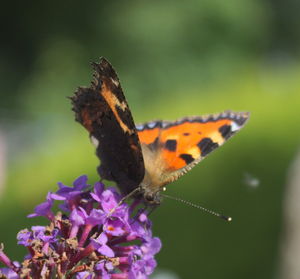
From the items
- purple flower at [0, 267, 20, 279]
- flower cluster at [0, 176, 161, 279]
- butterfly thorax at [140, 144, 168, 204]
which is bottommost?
purple flower at [0, 267, 20, 279]

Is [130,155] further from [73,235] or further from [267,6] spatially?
[267,6]

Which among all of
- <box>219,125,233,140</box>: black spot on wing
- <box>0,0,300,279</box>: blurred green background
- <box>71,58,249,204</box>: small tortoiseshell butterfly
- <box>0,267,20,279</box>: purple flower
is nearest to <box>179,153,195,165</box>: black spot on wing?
<box>71,58,249,204</box>: small tortoiseshell butterfly

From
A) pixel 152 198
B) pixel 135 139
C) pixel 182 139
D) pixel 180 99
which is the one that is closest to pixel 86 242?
pixel 152 198

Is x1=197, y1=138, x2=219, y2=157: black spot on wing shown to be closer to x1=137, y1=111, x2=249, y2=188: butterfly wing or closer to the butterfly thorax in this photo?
x1=137, y1=111, x2=249, y2=188: butterfly wing

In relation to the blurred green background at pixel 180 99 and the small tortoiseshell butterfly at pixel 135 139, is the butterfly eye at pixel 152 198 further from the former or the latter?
the blurred green background at pixel 180 99

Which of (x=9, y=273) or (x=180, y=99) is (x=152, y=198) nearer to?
(x=9, y=273)

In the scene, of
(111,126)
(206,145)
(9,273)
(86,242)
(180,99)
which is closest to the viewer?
(9,273)

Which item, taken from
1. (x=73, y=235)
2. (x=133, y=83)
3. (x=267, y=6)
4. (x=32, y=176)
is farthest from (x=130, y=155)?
(x=267, y=6)
